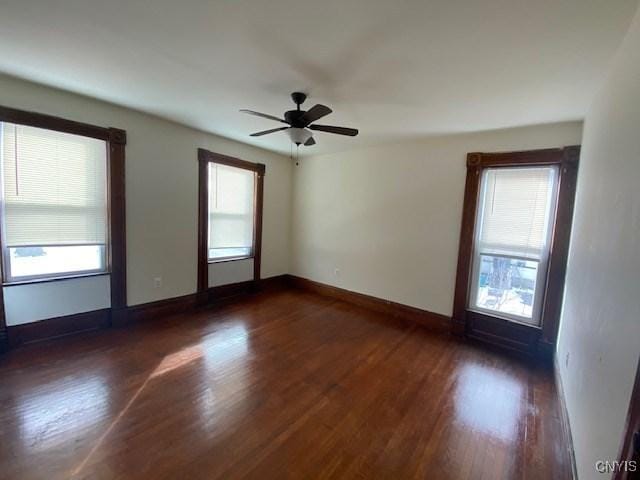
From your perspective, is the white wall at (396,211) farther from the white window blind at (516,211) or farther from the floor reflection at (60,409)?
the floor reflection at (60,409)

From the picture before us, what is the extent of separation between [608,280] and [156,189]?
4075 mm

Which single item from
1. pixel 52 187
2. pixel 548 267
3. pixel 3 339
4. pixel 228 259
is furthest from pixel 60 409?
pixel 548 267

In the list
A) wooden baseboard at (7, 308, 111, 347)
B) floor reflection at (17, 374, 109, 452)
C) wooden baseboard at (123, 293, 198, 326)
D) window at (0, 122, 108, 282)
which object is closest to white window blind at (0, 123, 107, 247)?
window at (0, 122, 108, 282)

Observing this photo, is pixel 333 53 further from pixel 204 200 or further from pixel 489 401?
pixel 489 401

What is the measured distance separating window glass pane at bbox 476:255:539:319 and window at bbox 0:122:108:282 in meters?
4.41

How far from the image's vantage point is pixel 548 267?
2.86 meters

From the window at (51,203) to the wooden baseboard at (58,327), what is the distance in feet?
1.49

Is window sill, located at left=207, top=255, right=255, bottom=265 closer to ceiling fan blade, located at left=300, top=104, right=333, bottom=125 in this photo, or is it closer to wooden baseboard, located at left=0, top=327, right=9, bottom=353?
wooden baseboard, located at left=0, top=327, right=9, bottom=353

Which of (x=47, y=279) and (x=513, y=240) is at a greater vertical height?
(x=513, y=240)

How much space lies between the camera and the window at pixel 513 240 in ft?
9.50

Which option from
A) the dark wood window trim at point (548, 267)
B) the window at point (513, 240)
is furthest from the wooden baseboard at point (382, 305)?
the window at point (513, 240)

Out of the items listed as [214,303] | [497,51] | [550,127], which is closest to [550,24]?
[497,51]

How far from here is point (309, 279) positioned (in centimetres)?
504

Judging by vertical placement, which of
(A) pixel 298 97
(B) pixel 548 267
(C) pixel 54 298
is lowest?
(C) pixel 54 298
